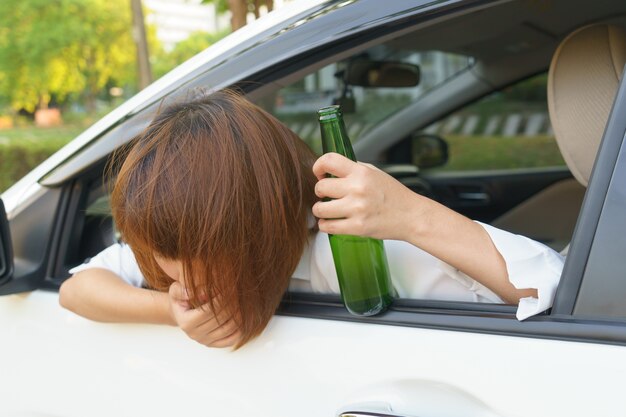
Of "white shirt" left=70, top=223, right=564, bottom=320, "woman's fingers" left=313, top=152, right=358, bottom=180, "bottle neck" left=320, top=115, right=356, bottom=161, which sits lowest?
"white shirt" left=70, top=223, right=564, bottom=320

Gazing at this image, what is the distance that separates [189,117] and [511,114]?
40.4ft

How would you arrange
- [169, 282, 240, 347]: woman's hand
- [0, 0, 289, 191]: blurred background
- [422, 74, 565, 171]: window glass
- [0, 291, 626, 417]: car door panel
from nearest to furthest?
[0, 291, 626, 417]: car door panel → [169, 282, 240, 347]: woman's hand → [422, 74, 565, 171]: window glass → [0, 0, 289, 191]: blurred background

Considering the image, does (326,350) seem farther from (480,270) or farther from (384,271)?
(480,270)

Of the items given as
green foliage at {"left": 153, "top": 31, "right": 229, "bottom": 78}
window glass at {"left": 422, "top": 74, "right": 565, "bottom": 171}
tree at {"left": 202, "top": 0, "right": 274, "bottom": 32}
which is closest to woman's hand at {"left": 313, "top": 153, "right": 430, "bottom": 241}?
tree at {"left": 202, "top": 0, "right": 274, "bottom": 32}

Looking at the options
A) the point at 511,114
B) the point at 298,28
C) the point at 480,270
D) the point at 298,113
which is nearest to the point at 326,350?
the point at 480,270

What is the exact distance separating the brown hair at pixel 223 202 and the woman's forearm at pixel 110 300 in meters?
0.14

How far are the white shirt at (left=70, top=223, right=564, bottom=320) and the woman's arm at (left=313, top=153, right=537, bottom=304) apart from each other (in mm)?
30

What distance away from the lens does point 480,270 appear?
1.23 m

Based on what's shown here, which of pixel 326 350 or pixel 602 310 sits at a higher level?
pixel 602 310

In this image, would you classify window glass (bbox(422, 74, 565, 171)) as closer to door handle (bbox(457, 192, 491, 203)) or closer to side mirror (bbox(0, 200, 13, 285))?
door handle (bbox(457, 192, 491, 203))

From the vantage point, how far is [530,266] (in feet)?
3.96

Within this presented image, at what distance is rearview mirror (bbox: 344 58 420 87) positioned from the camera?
288 centimetres

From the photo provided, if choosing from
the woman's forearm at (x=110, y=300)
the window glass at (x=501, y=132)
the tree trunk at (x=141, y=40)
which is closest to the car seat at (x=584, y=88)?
the woman's forearm at (x=110, y=300)

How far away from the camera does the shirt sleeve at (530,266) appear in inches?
45.4
